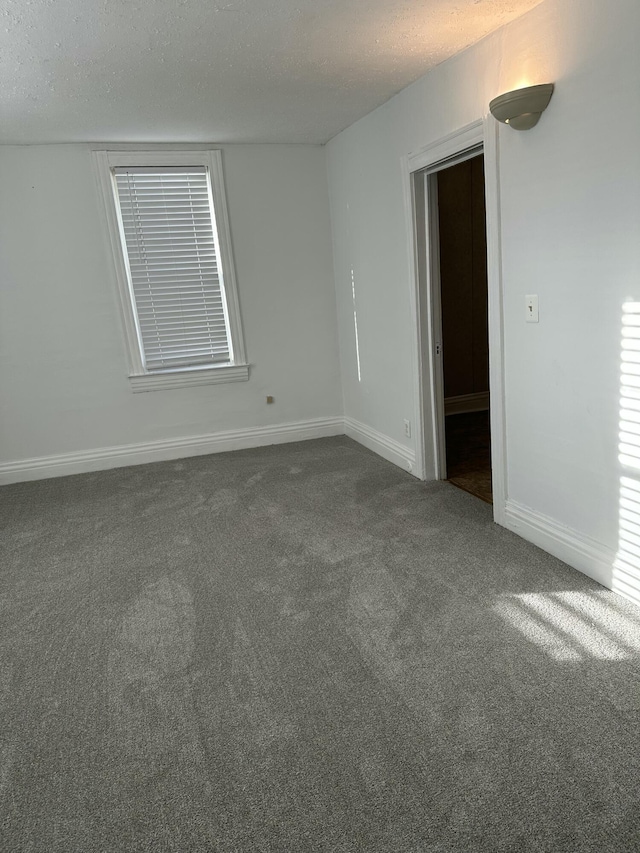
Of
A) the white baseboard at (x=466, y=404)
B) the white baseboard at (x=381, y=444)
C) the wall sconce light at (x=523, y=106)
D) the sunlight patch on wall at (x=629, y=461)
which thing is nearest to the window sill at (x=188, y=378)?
the white baseboard at (x=381, y=444)

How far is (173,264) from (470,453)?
2.84m

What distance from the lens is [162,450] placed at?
204 inches

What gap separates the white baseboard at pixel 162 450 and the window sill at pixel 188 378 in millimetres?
462

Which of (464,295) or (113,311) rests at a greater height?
(113,311)

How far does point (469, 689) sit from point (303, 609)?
2.78ft

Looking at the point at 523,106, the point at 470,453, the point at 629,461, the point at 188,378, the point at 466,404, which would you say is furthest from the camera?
the point at 466,404

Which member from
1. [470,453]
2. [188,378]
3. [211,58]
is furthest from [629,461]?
[188,378]

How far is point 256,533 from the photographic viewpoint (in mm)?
3543

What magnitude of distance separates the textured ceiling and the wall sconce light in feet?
1.20

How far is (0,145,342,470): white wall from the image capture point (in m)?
4.59

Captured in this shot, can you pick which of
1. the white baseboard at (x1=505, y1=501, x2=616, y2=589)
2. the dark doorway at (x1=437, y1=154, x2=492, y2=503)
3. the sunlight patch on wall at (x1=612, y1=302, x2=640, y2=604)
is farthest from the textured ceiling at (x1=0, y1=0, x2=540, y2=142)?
the white baseboard at (x1=505, y1=501, x2=616, y2=589)

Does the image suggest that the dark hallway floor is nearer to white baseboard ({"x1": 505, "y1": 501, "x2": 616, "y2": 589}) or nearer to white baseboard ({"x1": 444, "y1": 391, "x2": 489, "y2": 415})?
white baseboard ({"x1": 444, "y1": 391, "x2": 489, "y2": 415})

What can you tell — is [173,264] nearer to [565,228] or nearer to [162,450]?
[162,450]

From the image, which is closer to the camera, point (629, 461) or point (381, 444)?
point (629, 461)
